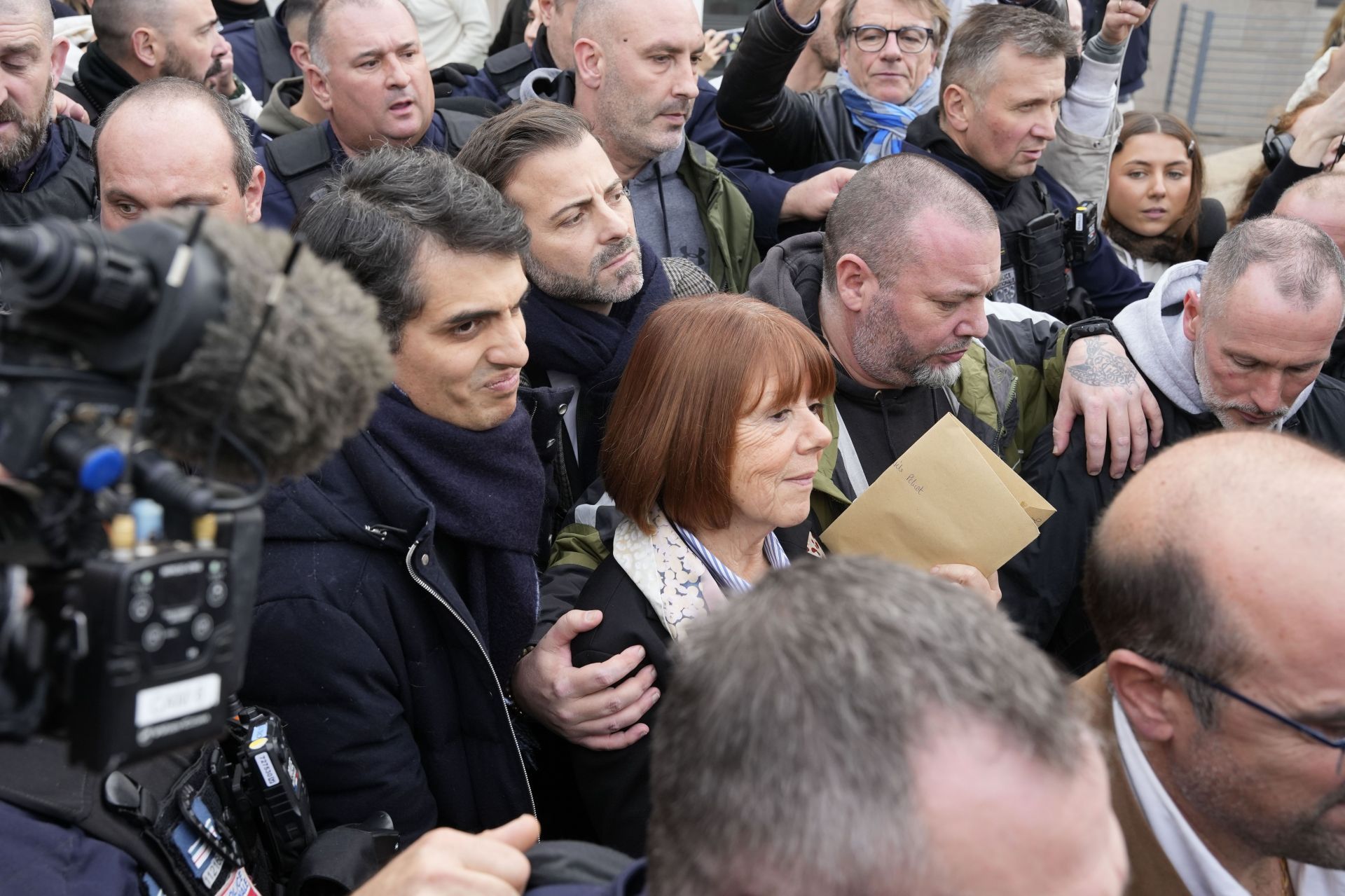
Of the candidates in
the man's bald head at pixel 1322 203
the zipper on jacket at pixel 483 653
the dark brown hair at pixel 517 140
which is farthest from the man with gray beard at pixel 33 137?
the man's bald head at pixel 1322 203

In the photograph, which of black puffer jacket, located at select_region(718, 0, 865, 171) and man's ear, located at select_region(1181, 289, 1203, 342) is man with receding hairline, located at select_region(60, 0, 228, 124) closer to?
black puffer jacket, located at select_region(718, 0, 865, 171)

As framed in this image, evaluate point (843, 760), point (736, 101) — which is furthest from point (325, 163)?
point (843, 760)

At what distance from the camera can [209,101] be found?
3.30 meters

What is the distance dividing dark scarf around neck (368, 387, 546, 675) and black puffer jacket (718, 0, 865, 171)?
2.26 meters

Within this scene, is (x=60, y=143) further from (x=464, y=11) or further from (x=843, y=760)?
(x=843, y=760)

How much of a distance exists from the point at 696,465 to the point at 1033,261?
7.26ft

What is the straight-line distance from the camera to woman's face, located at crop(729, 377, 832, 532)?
249 cm

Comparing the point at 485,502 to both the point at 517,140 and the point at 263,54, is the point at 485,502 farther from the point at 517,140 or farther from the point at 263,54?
the point at 263,54

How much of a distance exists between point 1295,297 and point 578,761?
219 cm

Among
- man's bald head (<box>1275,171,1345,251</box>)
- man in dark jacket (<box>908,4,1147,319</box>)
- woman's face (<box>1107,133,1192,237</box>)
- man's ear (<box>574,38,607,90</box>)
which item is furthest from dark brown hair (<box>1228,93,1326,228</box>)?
man's ear (<box>574,38,607,90</box>)

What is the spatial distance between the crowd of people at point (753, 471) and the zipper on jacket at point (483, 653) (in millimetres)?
26

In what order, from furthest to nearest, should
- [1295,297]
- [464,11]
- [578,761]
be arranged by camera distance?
[464,11] < [1295,297] < [578,761]

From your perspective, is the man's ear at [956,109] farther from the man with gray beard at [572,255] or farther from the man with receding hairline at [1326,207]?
the man with gray beard at [572,255]

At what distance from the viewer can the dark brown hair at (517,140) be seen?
126 inches
